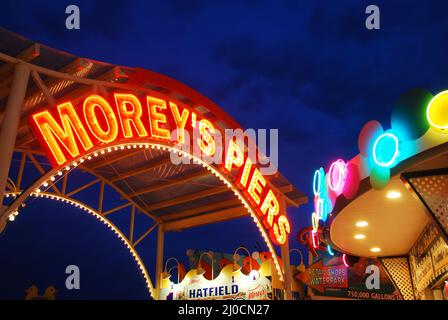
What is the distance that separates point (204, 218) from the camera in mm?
22234

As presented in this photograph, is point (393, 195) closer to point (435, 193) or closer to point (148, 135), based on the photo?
point (435, 193)

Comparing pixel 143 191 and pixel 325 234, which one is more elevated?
pixel 143 191

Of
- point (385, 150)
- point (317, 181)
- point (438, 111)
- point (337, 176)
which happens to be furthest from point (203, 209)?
point (438, 111)

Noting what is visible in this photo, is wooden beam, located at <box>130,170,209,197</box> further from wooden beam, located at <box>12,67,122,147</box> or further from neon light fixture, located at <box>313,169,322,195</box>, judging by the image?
neon light fixture, located at <box>313,169,322,195</box>

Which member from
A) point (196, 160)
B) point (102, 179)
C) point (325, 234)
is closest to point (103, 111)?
point (196, 160)

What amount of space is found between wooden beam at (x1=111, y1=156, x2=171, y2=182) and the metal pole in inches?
343

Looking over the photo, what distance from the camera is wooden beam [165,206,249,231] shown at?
21234 millimetres

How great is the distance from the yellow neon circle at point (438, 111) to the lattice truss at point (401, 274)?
8.76 metres

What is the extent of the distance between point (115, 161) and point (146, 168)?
134 cm

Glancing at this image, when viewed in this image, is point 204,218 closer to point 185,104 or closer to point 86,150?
point 185,104

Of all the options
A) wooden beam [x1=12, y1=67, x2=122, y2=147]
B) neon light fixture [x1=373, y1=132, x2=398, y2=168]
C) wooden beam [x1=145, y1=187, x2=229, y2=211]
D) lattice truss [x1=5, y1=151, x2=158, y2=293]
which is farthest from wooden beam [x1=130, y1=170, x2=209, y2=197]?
neon light fixture [x1=373, y1=132, x2=398, y2=168]

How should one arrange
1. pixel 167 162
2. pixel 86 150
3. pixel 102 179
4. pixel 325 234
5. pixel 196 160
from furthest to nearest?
pixel 102 179 → pixel 167 162 → pixel 196 160 → pixel 325 234 → pixel 86 150

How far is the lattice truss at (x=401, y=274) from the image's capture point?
12961mm

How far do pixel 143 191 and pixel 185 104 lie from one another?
7.90 meters
